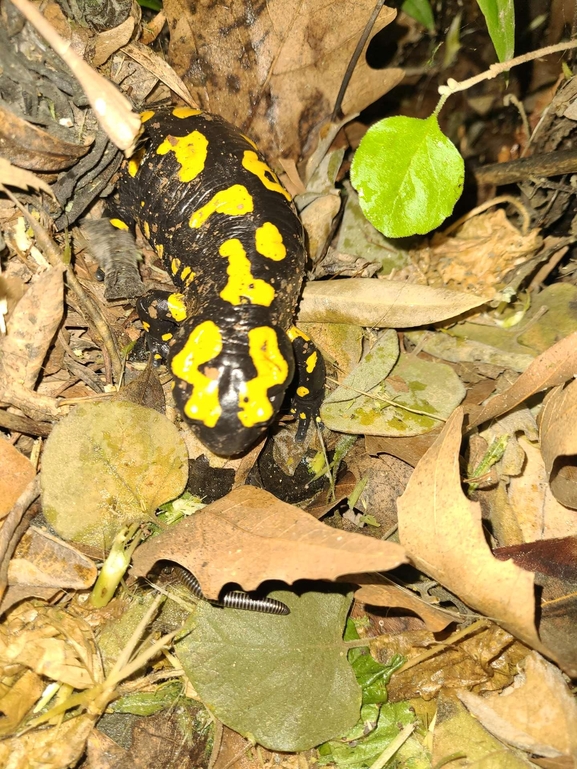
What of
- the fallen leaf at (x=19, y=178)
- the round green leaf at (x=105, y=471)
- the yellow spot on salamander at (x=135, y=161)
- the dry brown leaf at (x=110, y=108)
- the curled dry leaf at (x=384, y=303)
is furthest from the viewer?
the yellow spot on salamander at (x=135, y=161)

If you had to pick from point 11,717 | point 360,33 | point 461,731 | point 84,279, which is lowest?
point 461,731

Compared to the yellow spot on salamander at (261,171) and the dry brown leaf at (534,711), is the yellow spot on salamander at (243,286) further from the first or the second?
the dry brown leaf at (534,711)

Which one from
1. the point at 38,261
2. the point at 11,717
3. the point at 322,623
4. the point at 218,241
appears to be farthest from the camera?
the point at 218,241

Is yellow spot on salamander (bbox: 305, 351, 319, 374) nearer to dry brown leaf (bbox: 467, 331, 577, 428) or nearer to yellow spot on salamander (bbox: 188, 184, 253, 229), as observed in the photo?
yellow spot on salamander (bbox: 188, 184, 253, 229)

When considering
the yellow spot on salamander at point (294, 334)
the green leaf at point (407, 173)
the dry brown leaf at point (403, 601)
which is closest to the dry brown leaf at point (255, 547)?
the dry brown leaf at point (403, 601)

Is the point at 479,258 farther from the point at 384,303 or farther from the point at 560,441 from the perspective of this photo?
the point at 560,441

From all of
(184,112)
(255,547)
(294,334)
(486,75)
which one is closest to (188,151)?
(184,112)

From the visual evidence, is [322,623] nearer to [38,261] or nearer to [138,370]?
[138,370]

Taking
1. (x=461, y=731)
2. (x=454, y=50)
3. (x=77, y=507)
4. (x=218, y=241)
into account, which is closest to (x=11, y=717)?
(x=77, y=507)
